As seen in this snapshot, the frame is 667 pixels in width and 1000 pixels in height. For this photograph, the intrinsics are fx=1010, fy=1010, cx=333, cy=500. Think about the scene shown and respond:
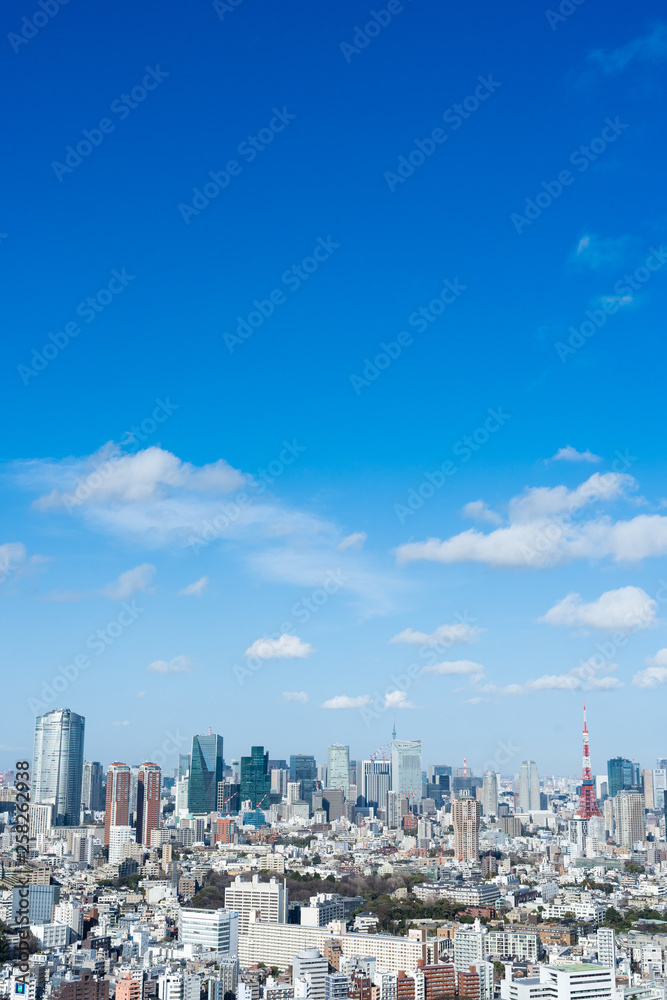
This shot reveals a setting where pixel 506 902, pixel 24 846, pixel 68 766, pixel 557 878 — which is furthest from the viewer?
pixel 68 766

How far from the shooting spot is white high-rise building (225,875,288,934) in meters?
13.4

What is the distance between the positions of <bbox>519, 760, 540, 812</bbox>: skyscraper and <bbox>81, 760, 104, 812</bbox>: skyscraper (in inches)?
622

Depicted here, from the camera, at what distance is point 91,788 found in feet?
99.7

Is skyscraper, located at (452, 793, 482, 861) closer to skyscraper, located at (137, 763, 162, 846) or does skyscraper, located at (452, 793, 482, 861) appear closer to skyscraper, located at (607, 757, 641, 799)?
skyscraper, located at (137, 763, 162, 846)

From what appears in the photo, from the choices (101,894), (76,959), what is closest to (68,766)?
(101,894)

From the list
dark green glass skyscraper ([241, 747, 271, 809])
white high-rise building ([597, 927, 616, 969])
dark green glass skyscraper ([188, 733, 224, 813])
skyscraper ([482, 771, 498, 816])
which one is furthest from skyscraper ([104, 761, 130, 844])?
white high-rise building ([597, 927, 616, 969])

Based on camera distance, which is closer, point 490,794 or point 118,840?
point 118,840

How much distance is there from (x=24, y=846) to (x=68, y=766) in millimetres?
21065

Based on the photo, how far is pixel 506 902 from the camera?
15836 mm

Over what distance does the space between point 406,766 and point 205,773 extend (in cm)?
962

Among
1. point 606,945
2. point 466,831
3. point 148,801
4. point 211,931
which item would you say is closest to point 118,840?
point 148,801

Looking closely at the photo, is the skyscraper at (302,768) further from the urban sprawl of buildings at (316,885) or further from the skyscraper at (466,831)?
the skyscraper at (466,831)

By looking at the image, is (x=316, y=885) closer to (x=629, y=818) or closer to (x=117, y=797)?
(x=117, y=797)

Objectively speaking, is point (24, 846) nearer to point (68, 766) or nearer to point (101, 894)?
point (101, 894)
